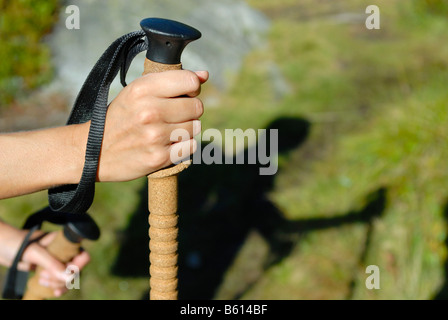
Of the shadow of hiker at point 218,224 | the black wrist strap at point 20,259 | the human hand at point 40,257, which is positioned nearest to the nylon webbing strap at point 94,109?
the black wrist strap at point 20,259

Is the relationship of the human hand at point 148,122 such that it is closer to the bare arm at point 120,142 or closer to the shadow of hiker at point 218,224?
the bare arm at point 120,142

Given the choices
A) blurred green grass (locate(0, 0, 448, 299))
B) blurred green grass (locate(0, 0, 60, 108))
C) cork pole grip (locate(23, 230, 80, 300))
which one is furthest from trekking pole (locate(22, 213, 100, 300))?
blurred green grass (locate(0, 0, 60, 108))

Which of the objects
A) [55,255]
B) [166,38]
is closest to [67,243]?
[55,255]

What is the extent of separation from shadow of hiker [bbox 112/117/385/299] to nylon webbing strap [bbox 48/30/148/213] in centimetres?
200

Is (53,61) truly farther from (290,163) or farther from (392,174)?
(392,174)

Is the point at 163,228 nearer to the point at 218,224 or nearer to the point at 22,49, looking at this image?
the point at 218,224

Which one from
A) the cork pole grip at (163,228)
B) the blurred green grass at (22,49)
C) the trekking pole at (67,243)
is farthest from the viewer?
the blurred green grass at (22,49)

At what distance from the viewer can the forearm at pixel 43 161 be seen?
62.2 inches

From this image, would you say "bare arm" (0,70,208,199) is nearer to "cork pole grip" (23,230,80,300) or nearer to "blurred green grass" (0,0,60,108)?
"cork pole grip" (23,230,80,300)

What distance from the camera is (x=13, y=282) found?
2.46 metres

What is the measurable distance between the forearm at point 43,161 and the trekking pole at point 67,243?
608mm

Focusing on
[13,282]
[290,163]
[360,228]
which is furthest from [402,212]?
[13,282]

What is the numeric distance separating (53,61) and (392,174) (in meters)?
3.53
